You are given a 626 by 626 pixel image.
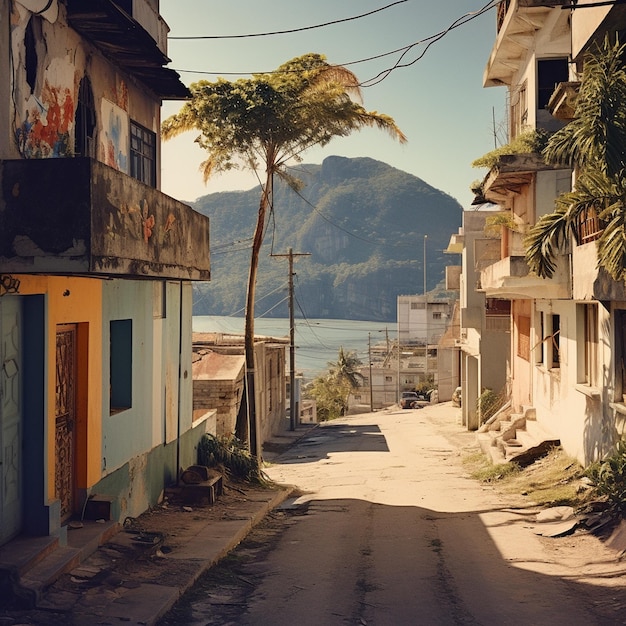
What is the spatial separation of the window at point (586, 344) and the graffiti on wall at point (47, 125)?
31.8ft

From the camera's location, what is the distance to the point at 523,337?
2311 centimetres

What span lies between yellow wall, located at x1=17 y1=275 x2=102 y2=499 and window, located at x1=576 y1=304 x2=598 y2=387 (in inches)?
356

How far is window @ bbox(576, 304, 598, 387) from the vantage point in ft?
47.6

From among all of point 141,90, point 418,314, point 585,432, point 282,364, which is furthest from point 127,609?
point 418,314

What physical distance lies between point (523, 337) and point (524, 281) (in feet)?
20.4

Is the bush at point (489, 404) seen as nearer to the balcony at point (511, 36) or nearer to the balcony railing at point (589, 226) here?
the balcony at point (511, 36)

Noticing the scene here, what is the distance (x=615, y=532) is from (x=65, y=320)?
7.31m

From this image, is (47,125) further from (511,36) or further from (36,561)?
(511,36)

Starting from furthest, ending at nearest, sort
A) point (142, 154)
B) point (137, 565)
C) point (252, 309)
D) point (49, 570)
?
point (252, 309), point (142, 154), point (137, 565), point (49, 570)

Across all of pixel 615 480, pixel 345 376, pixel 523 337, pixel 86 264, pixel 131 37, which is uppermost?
pixel 131 37

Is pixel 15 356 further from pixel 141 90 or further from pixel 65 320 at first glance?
pixel 141 90

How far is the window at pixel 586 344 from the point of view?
14.5 meters

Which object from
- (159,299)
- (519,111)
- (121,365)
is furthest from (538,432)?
(121,365)

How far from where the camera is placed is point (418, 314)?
9144 centimetres
